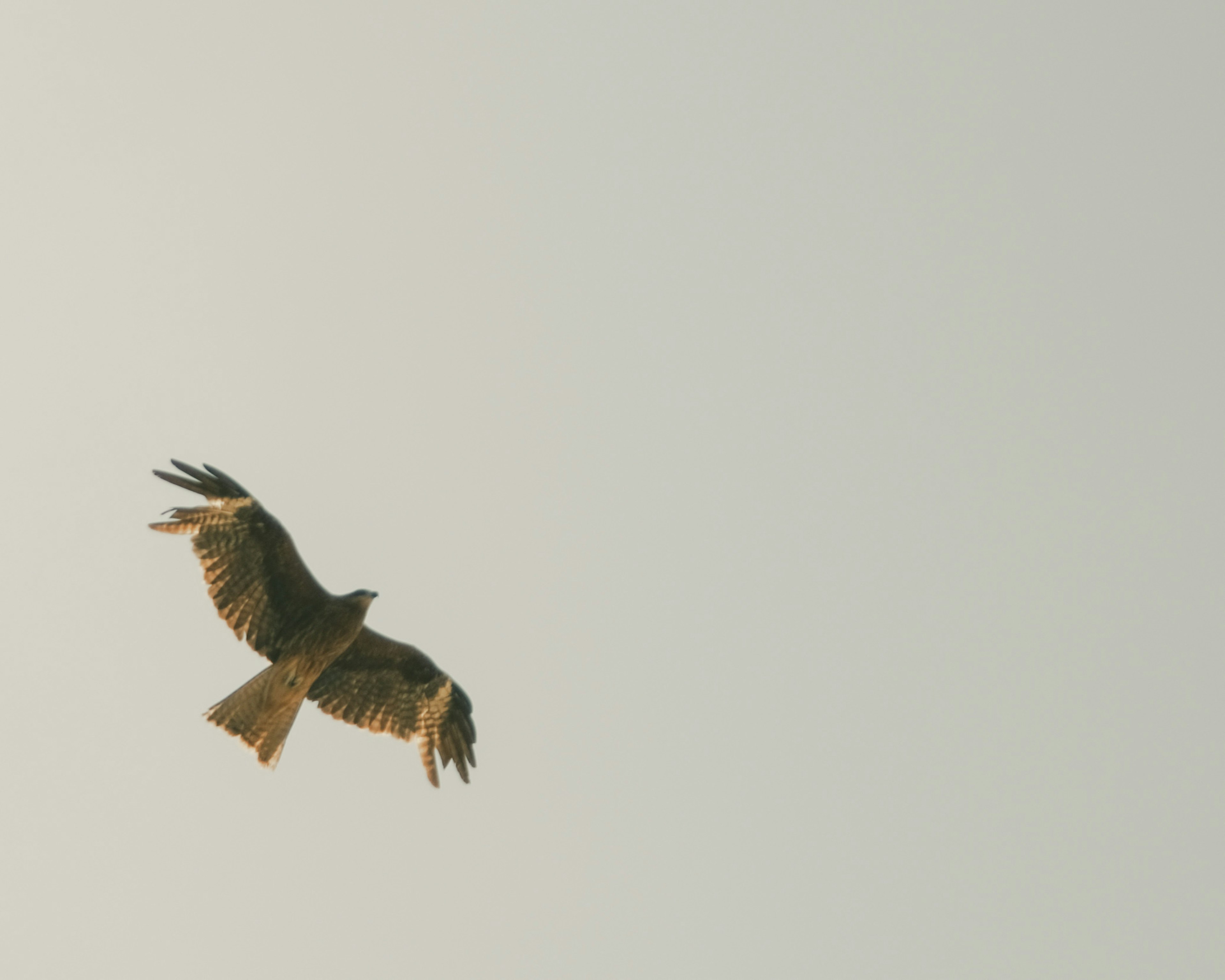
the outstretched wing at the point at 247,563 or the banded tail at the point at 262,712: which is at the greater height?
the outstretched wing at the point at 247,563

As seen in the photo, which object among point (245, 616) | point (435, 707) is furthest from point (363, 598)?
point (435, 707)

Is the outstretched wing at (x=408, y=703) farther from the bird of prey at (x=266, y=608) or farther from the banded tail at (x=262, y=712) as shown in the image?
the banded tail at (x=262, y=712)

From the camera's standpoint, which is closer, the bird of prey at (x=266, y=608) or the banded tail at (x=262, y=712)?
the bird of prey at (x=266, y=608)

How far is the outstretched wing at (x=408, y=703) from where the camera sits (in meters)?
14.6

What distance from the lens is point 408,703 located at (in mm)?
14828

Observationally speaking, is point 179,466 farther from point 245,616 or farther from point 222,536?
point 245,616

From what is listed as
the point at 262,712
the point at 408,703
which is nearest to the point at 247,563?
the point at 262,712


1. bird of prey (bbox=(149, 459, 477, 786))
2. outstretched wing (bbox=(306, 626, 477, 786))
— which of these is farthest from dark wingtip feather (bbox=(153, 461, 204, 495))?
outstretched wing (bbox=(306, 626, 477, 786))

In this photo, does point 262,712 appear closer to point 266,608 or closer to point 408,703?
point 266,608

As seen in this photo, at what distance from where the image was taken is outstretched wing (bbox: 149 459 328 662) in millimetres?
12562

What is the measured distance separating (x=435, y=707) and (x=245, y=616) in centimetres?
282

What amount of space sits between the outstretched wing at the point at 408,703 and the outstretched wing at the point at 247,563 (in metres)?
1.46

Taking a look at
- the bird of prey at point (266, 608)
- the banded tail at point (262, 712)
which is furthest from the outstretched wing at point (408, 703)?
the banded tail at point (262, 712)

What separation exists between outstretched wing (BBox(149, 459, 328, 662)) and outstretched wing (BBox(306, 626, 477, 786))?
1459 millimetres
